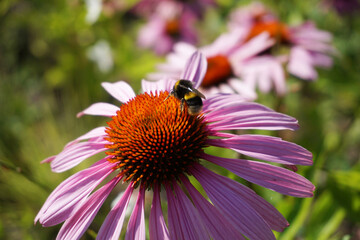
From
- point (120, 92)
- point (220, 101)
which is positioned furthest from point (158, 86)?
point (220, 101)

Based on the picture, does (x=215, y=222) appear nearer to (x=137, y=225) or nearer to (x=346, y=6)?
(x=137, y=225)

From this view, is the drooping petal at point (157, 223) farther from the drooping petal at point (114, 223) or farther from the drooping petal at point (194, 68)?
the drooping petal at point (194, 68)

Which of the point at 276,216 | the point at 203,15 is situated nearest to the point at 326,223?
the point at 276,216

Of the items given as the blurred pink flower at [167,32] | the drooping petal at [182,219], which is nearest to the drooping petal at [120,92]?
the drooping petal at [182,219]

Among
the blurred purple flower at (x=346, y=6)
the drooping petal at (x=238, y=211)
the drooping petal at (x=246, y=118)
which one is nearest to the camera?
the drooping petal at (x=238, y=211)

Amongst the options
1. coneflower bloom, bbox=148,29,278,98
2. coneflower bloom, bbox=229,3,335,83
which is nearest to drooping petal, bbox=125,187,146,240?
coneflower bloom, bbox=148,29,278,98
